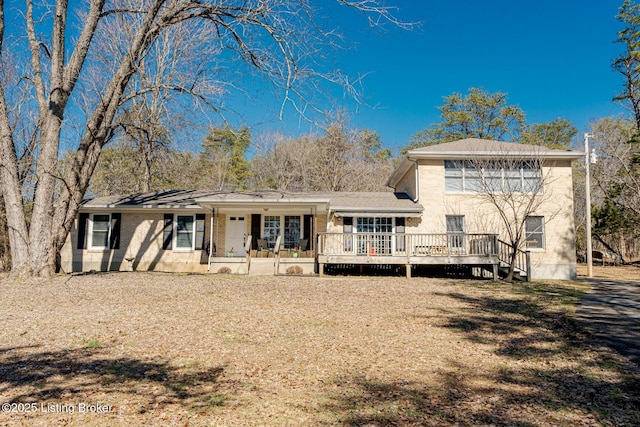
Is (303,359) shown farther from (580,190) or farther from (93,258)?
(580,190)

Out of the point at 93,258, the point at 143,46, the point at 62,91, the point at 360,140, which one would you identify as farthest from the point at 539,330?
the point at 360,140

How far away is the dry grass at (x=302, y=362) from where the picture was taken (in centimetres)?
393

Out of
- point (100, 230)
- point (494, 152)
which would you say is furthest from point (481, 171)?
point (100, 230)

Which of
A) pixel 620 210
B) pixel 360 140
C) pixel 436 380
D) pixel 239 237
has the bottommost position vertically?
pixel 436 380

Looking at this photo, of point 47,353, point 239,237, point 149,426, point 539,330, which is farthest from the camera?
point 239,237

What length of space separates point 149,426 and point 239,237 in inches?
569

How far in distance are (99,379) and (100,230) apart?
14813 millimetres

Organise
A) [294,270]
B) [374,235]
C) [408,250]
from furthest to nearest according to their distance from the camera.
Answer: [294,270], [374,235], [408,250]

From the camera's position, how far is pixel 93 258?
17.4 m

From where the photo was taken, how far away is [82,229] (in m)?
17.5

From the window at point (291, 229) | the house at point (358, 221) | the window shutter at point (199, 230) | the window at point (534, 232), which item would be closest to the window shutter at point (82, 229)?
the house at point (358, 221)

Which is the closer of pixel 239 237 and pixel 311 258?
pixel 311 258

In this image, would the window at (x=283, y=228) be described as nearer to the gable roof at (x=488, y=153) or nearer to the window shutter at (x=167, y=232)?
the window shutter at (x=167, y=232)

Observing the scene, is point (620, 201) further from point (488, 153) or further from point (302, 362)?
point (302, 362)
